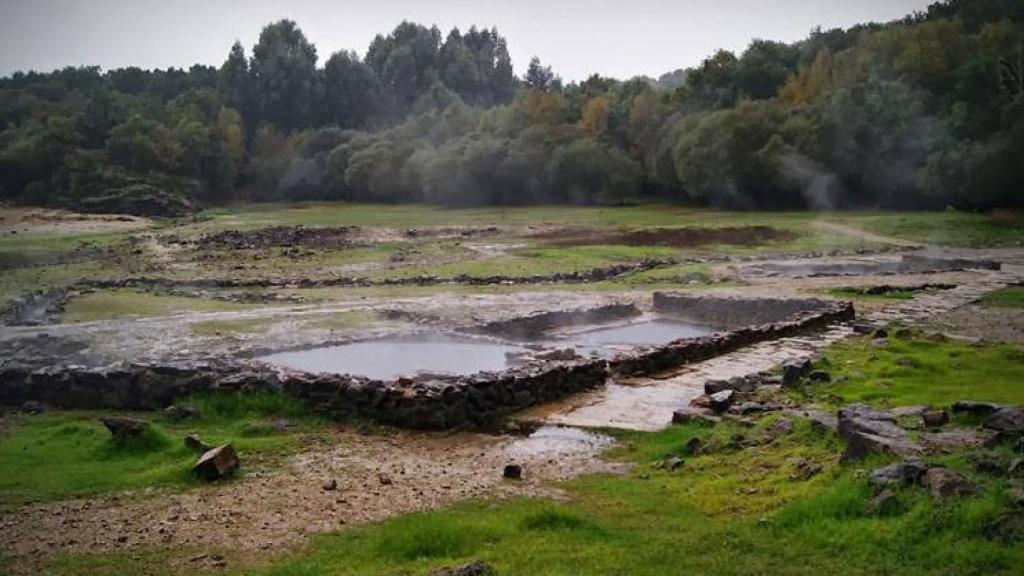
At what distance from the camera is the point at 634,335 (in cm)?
2661

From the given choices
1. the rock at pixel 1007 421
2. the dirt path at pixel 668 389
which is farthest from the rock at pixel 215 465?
the rock at pixel 1007 421

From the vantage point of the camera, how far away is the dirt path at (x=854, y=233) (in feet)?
156

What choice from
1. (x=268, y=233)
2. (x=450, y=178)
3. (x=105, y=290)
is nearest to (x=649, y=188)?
(x=450, y=178)

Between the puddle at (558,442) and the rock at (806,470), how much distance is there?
3746mm

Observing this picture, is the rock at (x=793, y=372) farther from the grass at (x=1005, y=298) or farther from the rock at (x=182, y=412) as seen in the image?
the grass at (x=1005, y=298)

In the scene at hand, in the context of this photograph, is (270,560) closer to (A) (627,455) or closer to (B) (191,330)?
(A) (627,455)

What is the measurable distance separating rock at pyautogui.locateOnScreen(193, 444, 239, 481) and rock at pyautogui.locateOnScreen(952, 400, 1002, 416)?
10.0 m

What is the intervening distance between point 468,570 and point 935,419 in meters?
6.93

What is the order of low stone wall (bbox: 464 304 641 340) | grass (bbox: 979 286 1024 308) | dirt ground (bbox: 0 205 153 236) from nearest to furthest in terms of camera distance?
low stone wall (bbox: 464 304 641 340)
grass (bbox: 979 286 1024 308)
dirt ground (bbox: 0 205 153 236)

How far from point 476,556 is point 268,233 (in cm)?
5524

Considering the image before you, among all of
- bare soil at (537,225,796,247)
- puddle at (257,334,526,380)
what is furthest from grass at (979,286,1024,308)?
bare soil at (537,225,796,247)

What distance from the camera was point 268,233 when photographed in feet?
202

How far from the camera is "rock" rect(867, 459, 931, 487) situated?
9.14 meters

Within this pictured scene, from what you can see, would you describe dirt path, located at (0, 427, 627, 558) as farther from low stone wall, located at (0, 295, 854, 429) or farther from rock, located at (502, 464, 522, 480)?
low stone wall, located at (0, 295, 854, 429)
